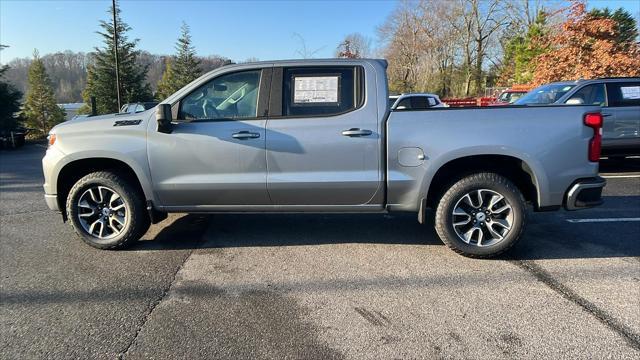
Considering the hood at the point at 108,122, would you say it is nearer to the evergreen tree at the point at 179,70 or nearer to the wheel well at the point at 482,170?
the wheel well at the point at 482,170

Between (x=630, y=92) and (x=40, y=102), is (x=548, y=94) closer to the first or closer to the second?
(x=630, y=92)

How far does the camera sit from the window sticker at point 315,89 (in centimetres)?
407

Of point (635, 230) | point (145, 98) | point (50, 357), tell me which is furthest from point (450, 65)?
point (50, 357)

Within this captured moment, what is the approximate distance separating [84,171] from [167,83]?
38.2m

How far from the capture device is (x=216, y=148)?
13.4ft

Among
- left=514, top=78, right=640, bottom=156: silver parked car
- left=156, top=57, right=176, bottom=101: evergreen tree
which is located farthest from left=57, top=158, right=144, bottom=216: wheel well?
left=156, top=57, right=176, bottom=101: evergreen tree

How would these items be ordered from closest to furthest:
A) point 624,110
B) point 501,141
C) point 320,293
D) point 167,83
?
1. point 320,293
2. point 501,141
3. point 624,110
4. point 167,83

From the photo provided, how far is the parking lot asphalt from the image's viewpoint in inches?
105

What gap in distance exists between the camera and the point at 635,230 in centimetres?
479

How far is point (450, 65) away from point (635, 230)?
147 feet

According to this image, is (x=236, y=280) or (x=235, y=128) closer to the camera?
(x=236, y=280)

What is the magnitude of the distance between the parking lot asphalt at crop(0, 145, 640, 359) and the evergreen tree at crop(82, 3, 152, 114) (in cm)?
2830

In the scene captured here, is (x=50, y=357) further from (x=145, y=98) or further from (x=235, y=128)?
(x=145, y=98)

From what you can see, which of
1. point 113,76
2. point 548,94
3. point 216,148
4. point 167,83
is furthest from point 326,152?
point 167,83
